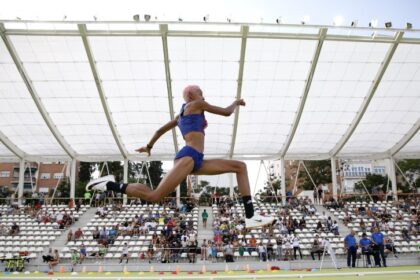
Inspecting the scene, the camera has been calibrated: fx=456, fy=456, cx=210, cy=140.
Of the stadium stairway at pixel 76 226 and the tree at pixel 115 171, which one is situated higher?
the tree at pixel 115 171

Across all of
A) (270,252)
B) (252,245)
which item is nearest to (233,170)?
(270,252)

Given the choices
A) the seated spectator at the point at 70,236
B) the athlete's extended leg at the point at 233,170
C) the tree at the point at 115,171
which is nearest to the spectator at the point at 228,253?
the seated spectator at the point at 70,236

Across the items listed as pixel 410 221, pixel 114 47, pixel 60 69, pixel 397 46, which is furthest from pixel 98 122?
pixel 410 221

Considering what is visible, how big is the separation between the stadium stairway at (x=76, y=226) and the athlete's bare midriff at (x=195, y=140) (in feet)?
62.4

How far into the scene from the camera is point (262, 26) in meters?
19.2

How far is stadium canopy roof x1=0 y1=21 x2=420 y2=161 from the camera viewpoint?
2006 centimetres

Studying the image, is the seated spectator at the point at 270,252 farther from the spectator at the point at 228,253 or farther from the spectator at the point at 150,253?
the spectator at the point at 150,253

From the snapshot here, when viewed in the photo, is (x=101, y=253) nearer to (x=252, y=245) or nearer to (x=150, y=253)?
(x=150, y=253)

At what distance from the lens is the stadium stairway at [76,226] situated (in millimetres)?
23106

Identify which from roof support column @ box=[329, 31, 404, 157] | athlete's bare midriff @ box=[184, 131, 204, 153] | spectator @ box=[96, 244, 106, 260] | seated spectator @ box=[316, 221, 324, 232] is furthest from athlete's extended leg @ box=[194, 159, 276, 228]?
seated spectator @ box=[316, 221, 324, 232]

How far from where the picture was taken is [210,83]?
22703 millimetres

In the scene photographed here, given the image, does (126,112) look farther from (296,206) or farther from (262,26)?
(296,206)

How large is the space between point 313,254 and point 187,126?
16717 millimetres

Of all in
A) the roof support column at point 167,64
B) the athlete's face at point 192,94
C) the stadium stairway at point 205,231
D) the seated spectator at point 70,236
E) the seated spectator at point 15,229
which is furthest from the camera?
the seated spectator at point 15,229
